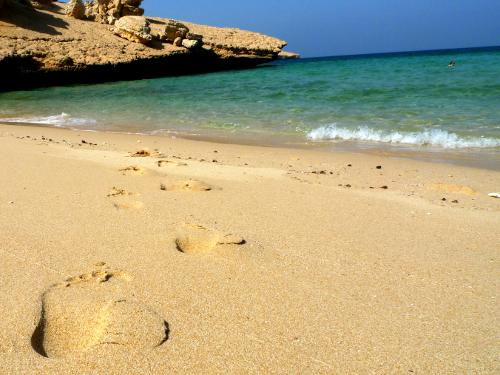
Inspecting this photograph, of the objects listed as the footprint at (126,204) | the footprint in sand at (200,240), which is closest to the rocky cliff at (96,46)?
the footprint at (126,204)

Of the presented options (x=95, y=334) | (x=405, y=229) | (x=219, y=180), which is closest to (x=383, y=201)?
(x=405, y=229)

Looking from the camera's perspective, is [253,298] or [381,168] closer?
[253,298]

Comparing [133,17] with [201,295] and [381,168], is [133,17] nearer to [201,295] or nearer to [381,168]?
[381,168]

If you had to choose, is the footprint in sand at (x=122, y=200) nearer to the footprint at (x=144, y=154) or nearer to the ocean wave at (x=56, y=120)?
the footprint at (x=144, y=154)

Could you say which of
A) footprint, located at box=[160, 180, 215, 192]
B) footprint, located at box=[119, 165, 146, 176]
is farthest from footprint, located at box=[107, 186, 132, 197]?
footprint, located at box=[119, 165, 146, 176]

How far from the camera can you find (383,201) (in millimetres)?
3381

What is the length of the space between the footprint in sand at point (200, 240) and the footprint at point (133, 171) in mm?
1563

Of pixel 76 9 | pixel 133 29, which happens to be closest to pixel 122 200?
pixel 133 29

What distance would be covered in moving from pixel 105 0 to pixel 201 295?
106ft

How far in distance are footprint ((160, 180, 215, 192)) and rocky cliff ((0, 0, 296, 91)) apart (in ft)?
65.0

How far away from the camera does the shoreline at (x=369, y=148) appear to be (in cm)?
518

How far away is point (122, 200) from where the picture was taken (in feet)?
9.91

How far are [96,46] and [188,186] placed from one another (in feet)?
77.4

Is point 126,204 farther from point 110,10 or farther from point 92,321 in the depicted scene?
point 110,10
